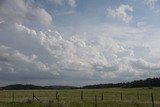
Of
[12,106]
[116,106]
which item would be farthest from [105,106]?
[12,106]

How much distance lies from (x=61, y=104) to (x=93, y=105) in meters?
2.99

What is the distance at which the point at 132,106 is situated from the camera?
30.4 meters

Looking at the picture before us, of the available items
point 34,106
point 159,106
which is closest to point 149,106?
point 159,106

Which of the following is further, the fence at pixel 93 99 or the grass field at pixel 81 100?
the fence at pixel 93 99

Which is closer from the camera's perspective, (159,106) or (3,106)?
(3,106)

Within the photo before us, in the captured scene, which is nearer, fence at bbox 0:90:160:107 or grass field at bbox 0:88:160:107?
grass field at bbox 0:88:160:107

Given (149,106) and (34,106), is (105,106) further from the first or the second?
(34,106)

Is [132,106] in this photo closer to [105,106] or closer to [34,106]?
[105,106]

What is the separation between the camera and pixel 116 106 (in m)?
30.3

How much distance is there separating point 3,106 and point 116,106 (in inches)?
378

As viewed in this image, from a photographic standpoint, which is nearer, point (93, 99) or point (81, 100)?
point (81, 100)

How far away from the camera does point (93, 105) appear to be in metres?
30.4

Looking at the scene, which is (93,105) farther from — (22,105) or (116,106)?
(22,105)

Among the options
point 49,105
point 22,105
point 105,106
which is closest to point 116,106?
point 105,106
